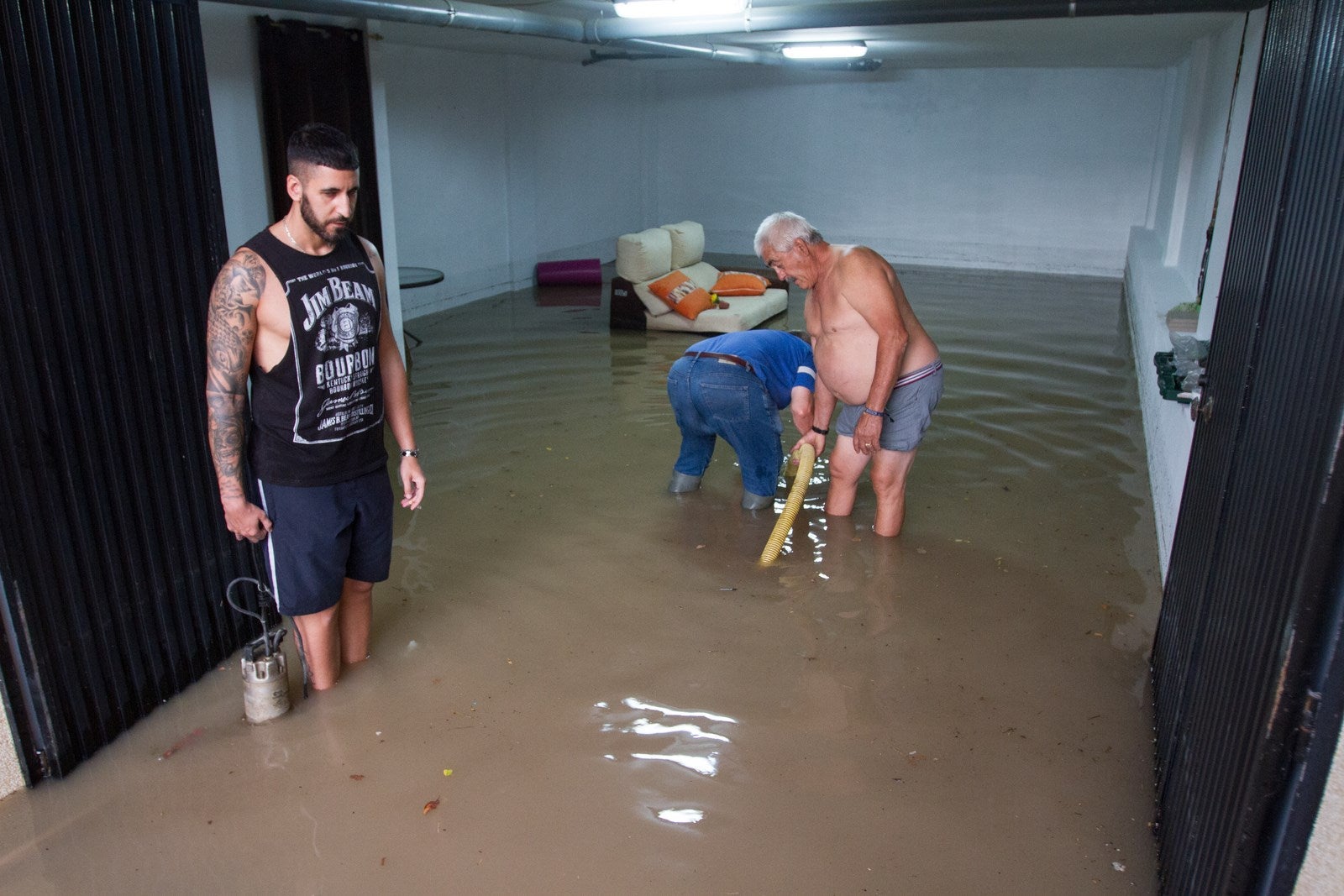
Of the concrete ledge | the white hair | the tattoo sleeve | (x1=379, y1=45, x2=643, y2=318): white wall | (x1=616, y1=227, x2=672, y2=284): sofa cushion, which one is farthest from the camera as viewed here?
(x1=379, y1=45, x2=643, y2=318): white wall

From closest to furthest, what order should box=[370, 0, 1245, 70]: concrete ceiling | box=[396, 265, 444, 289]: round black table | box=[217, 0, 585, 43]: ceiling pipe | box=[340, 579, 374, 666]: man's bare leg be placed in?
box=[340, 579, 374, 666]: man's bare leg < box=[217, 0, 585, 43]: ceiling pipe < box=[370, 0, 1245, 70]: concrete ceiling < box=[396, 265, 444, 289]: round black table

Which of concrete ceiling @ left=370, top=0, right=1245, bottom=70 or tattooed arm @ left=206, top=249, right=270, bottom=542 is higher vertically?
concrete ceiling @ left=370, top=0, right=1245, bottom=70

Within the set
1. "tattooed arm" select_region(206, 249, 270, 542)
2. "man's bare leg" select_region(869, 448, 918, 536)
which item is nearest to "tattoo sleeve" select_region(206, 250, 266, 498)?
"tattooed arm" select_region(206, 249, 270, 542)

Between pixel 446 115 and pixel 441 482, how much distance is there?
5.60 meters

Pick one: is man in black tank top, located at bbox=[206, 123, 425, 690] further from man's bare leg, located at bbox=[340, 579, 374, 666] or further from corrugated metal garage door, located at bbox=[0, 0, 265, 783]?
corrugated metal garage door, located at bbox=[0, 0, 265, 783]

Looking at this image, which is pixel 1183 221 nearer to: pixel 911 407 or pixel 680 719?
pixel 911 407

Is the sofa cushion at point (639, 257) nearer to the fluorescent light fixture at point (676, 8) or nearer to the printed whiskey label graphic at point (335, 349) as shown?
the fluorescent light fixture at point (676, 8)

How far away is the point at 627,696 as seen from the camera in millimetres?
3191

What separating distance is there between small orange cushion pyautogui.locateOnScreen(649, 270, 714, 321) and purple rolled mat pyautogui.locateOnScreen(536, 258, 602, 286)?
2393mm

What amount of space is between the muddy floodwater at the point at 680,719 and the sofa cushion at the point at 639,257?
345 centimetres

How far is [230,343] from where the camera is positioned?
103 inches

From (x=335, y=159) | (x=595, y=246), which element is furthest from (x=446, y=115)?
(x=335, y=159)

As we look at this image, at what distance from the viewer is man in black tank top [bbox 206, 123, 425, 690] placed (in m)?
2.62

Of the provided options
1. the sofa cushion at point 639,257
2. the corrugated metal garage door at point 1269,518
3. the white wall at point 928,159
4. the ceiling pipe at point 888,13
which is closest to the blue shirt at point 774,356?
the ceiling pipe at point 888,13
